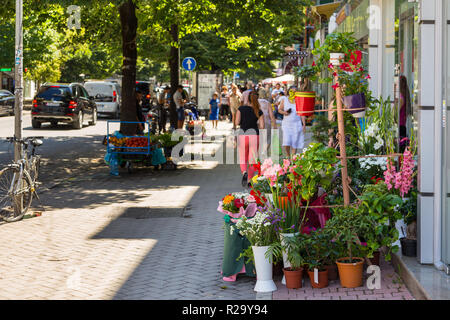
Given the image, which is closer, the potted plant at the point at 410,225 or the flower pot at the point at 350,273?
the flower pot at the point at 350,273

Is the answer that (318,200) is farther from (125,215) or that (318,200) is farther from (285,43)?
(285,43)

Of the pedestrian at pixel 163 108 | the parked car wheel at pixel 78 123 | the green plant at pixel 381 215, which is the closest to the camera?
the green plant at pixel 381 215

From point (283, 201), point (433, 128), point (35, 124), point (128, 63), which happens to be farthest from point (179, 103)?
point (433, 128)

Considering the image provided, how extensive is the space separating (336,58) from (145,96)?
111 feet

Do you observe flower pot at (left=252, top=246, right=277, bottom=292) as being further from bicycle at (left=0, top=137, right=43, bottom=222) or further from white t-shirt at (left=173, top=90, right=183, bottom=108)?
white t-shirt at (left=173, top=90, right=183, bottom=108)

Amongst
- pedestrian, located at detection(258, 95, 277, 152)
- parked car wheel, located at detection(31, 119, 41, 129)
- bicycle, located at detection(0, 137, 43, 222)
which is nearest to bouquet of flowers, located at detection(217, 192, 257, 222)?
bicycle, located at detection(0, 137, 43, 222)

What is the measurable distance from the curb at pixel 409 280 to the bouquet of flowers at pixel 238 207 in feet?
4.87

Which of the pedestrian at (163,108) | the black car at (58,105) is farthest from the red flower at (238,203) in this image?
the black car at (58,105)

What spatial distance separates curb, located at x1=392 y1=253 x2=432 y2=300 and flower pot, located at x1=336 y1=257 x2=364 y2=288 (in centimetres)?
41

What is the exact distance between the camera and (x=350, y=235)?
21.5ft

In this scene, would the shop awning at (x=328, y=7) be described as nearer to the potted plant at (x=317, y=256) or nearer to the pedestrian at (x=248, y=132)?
the pedestrian at (x=248, y=132)

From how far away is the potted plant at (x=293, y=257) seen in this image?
6.68 m

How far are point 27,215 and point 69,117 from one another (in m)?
20.1

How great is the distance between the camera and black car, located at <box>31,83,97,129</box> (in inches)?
1169
